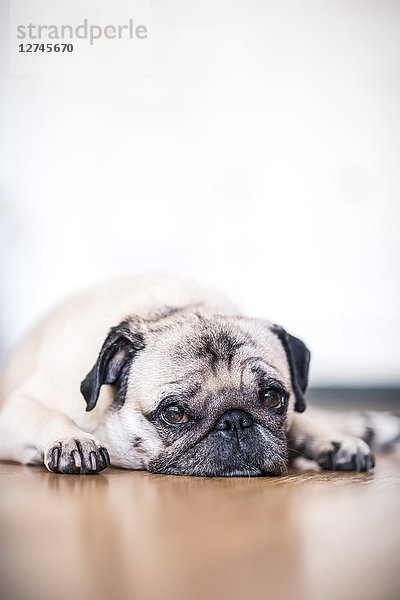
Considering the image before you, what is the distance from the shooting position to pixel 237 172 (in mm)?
4578

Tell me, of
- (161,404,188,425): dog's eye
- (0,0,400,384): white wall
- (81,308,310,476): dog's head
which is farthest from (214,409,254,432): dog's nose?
(0,0,400,384): white wall

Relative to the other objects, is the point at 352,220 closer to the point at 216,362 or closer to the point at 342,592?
the point at 216,362

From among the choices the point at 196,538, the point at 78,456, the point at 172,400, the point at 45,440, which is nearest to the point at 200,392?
the point at 172,400

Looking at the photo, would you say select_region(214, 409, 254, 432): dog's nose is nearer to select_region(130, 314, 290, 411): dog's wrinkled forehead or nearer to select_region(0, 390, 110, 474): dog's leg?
select_region(130, 314, 290, 411): dog's wrinkled forehead

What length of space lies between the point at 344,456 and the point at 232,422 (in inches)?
19.6

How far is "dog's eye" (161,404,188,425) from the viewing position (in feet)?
7.22

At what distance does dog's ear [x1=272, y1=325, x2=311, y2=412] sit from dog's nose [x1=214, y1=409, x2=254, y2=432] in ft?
1.28

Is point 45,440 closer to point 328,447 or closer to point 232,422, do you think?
point 232,422

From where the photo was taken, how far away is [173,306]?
8.79 ft

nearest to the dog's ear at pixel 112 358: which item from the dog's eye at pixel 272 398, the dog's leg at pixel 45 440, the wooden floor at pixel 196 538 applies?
the dog's leg at pixel 45 440

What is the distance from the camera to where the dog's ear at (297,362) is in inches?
98.2

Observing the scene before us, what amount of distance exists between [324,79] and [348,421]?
1906 mm

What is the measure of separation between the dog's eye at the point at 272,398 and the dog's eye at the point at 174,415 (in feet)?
0.79

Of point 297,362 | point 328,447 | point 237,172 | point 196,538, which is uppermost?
point 237,172
